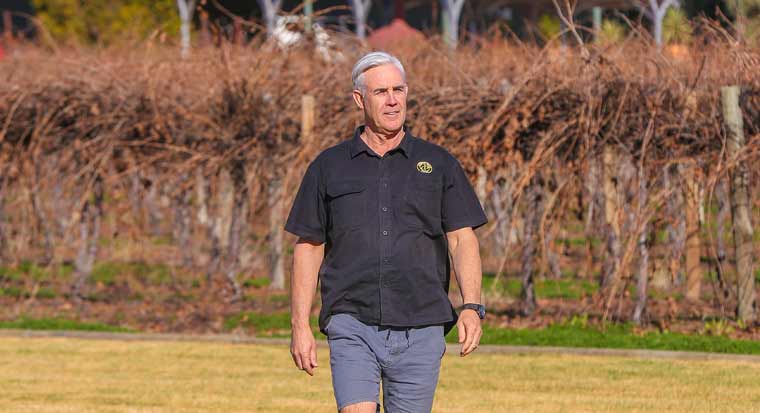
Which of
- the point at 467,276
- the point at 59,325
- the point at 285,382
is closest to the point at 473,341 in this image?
the point at 467,276

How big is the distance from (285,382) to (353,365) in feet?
16.3

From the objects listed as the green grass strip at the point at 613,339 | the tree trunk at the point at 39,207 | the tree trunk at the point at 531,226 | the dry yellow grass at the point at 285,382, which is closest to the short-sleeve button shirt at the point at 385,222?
the dry yellow grass at the point at 285,382

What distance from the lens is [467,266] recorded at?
5.54 metres

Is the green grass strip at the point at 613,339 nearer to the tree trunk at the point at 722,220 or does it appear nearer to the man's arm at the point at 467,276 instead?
the tree trunk at the point at 722,220

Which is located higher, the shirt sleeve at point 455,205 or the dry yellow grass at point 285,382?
the shirt sleeve at point 455,205

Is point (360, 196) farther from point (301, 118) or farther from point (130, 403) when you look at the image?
point (301, 118)

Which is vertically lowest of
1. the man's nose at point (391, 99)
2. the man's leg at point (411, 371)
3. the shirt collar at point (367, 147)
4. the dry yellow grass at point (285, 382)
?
the dry yellow grass at point (285, 382)

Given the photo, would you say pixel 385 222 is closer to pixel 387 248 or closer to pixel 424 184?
pixel 387 248

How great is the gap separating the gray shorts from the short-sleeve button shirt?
0.05 m

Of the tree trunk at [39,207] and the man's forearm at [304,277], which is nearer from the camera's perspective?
the man's forearm at [304,277]

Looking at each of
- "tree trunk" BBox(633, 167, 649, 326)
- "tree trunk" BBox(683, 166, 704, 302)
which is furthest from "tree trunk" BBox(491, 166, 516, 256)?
"tree trunk" BBox(683, 166, 704, 302)

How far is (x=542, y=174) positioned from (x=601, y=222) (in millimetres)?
721

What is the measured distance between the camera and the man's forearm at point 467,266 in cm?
550

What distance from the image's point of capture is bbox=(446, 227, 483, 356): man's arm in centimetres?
541
